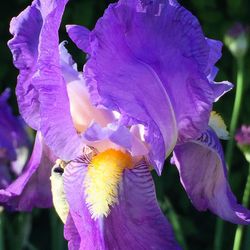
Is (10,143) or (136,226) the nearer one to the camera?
(136,226)

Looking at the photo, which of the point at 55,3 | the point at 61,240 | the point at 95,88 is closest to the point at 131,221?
the point at 95,88

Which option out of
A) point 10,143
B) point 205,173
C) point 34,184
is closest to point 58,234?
point 10,143

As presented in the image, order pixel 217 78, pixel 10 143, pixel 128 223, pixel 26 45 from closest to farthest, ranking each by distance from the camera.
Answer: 1. pixel 128 223
2. pixel 26 45
3. pixel 10 143
4. pixel 217 78

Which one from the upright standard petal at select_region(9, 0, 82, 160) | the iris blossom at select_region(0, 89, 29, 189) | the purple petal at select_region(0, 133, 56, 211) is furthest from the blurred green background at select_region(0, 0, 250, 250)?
the upright standard petal at select_region(9, 0, 82, 160)

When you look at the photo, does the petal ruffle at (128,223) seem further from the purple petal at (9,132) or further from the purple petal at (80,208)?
the purple petal at (9,132)

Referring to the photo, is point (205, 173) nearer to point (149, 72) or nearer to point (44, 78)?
point (149, 72)

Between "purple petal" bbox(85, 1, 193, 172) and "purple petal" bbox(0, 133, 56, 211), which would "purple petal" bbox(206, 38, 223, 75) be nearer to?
"purple petal" bbox(85, 1, 193, 172)

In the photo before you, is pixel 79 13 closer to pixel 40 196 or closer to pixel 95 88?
pixel 40 196
